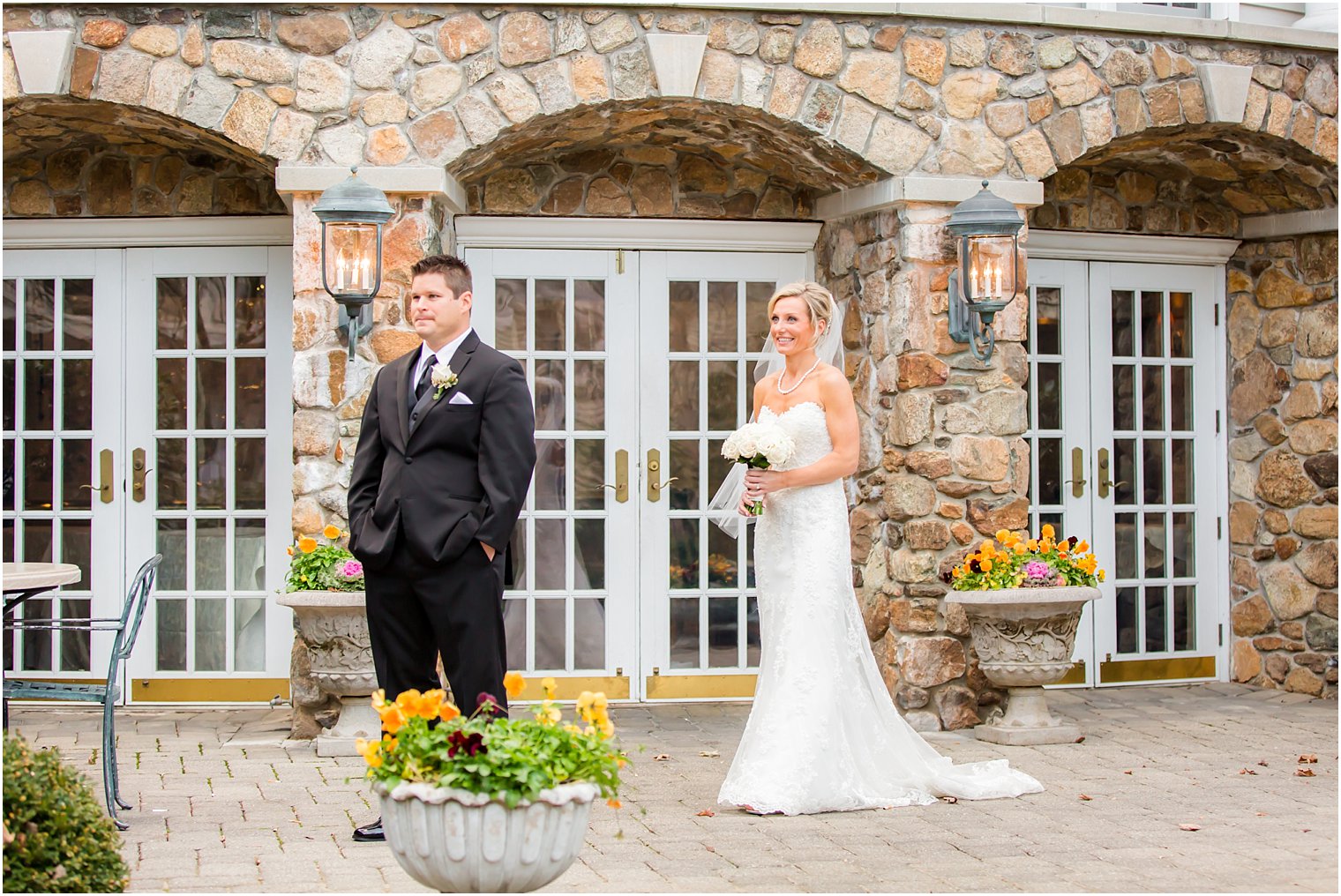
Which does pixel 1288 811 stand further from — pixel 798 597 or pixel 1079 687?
pixel 1079 687

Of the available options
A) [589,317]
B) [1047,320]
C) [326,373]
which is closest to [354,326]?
[326,373]

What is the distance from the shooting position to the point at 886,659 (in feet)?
22.8

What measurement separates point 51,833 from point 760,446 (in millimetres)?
2656

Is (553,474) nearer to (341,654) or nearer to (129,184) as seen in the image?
(341,654)

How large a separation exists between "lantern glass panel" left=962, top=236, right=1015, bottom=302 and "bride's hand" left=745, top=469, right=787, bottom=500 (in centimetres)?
184

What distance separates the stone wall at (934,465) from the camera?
22.4ft

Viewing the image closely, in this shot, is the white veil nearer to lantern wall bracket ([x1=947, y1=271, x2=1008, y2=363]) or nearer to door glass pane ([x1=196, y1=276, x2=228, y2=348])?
lantern wall bracket ([x1=947, y1=271, x2=1008, y2=363])

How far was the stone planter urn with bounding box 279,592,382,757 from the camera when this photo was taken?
20.1ft

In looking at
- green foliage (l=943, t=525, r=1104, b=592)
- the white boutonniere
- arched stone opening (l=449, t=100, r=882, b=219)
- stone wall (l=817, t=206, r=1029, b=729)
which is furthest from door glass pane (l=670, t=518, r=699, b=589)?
the white boutonniere

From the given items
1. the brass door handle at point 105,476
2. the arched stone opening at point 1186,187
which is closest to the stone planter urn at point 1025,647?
the arched stone opening at point 1186,187

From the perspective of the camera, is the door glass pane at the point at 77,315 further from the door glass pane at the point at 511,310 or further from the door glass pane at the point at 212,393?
the door glass pane at the point at 511,310

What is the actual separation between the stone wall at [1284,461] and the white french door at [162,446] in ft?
16.4

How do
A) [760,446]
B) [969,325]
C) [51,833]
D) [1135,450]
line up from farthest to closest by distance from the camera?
[1135,450] < [969,325] < [760,446] < [51,833]

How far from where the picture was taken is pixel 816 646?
17.2ft
